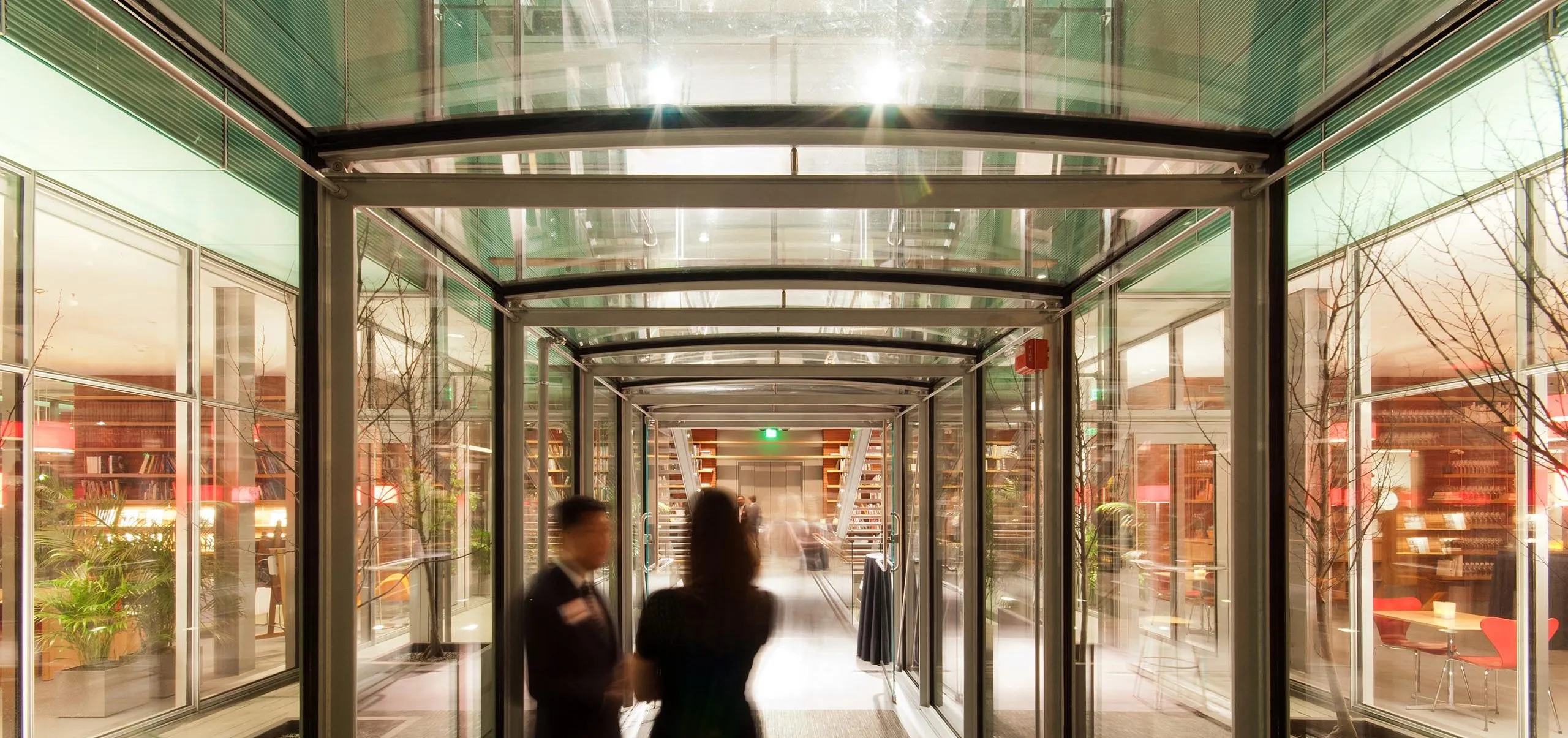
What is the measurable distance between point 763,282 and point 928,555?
16.8 feet

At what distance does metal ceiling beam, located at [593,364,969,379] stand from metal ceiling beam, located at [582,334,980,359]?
23 cm

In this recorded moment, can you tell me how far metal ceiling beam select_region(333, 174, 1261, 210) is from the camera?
3.49 meters

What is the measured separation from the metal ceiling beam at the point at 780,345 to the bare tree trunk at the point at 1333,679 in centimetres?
441

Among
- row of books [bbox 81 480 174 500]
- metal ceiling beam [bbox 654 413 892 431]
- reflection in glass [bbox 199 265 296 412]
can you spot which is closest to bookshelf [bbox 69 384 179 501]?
row of books [bbox 81 480 174 500]

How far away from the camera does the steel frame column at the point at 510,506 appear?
5797 millimetres

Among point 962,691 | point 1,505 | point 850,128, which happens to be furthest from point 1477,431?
point 962,691

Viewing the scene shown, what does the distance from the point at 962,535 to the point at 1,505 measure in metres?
6.04

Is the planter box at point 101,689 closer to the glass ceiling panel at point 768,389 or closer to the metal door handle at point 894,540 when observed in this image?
the glass ceiling panel at point 768,389

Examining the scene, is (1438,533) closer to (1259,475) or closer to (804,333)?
(1259,475)

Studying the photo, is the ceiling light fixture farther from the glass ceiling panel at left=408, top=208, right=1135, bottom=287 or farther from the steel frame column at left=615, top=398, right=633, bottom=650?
the steel frame column at left=615, top=398, right=633, bottom=650

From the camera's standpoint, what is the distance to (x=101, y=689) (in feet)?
13.9

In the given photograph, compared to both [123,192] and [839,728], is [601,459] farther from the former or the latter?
[123,192]

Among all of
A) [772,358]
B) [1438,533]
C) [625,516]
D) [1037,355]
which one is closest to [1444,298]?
[1438,533]

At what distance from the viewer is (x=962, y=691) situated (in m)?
8.39
